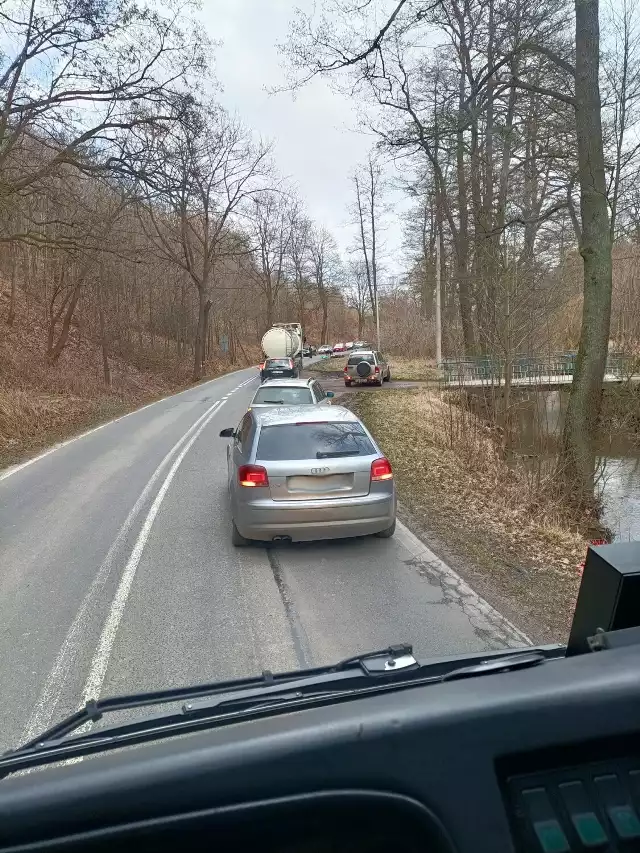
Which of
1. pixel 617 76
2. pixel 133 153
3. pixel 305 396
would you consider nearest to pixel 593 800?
pixel 305 396

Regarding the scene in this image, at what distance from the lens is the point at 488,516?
27.4ft

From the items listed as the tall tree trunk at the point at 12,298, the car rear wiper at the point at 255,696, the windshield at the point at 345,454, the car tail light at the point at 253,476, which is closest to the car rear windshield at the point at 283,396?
the windshield at the point at 345,454

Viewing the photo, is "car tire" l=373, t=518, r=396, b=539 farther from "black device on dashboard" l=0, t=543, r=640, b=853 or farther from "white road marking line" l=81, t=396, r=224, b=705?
"black device on dashboard" l=0, t=543, r=640, b=853

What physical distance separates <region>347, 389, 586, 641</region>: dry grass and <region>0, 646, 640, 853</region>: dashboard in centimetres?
402

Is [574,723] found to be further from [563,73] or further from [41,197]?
[41,197]

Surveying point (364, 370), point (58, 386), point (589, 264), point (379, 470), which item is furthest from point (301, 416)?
point (364, 370)

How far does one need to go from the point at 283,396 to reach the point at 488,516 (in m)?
5.70

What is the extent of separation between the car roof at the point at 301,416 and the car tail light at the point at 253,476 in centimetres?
64

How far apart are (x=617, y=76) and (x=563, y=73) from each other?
21.3 feet

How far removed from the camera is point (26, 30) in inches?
472

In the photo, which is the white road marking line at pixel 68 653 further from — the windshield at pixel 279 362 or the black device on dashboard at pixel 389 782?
the windshield at pixel 279 362

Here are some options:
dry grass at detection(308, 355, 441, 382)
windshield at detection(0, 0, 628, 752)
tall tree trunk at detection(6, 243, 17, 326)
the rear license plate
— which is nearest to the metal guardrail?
windshield at detection(0, 0, 628, 752)

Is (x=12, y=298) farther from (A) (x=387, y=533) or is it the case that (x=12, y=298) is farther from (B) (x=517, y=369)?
(A) (x=387, y=533)

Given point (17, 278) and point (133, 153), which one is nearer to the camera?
point (133, 153)
